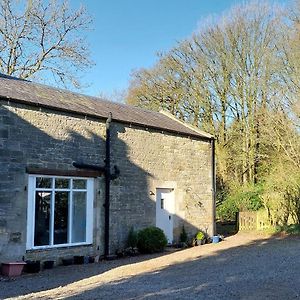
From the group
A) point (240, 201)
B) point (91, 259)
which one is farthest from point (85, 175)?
point (240, 201)

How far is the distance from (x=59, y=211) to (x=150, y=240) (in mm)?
3514

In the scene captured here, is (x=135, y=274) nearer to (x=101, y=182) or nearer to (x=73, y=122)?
(x=101, y=182)

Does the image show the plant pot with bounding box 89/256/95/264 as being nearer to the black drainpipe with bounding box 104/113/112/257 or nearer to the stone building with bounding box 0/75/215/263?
the stone building with bounding box 0/75/215/263

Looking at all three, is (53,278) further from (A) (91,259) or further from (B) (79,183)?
(B) (79,183)

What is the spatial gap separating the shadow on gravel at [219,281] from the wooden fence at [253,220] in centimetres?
751

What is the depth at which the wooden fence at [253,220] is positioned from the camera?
21.3 m

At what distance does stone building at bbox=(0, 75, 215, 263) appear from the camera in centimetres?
1227

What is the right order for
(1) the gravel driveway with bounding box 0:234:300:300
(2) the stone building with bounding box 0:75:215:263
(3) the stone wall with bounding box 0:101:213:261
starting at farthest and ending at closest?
(2) the stone building with bounding box 0:75:215:263 < (3) the stone wall with bounding box 0:101:213:261 < (1) the gravel driveway with bounding box 0:234:300:300

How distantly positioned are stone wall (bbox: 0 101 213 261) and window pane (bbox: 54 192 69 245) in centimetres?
37

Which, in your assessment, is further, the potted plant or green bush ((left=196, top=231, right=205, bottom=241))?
green bush ((left=196, top=231, right=205, bottom=241))

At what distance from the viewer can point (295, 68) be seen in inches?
896

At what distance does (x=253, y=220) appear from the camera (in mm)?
21766

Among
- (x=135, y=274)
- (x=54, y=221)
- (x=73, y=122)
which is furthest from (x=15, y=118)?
(x=135, y=274)

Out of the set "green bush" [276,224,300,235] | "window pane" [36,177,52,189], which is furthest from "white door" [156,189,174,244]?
"green bush" [276,224,300,235]
